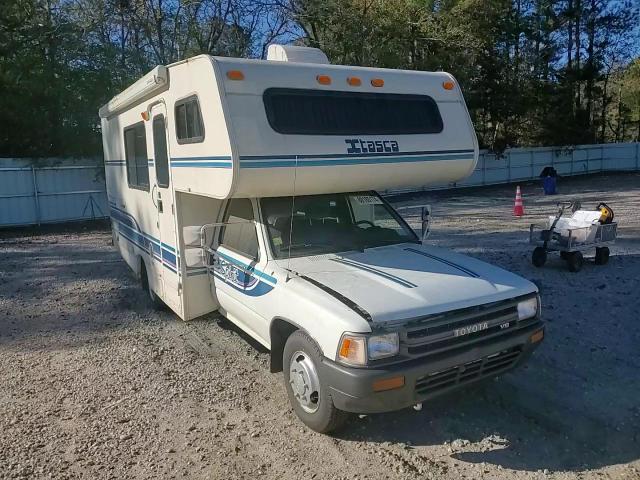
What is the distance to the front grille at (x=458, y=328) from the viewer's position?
3.69 meters

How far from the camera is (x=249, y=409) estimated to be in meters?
4.49

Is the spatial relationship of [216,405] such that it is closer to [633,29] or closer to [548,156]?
[548,156]

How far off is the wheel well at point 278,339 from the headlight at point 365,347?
2.87 ft

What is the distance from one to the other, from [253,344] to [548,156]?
2783 cm

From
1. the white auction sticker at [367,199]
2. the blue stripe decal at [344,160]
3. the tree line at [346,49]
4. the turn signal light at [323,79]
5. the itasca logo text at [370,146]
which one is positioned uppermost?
the tree line at [346,49]

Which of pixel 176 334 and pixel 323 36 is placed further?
pixel 323 36

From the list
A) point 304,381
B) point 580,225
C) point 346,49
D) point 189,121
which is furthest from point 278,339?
point 346,49

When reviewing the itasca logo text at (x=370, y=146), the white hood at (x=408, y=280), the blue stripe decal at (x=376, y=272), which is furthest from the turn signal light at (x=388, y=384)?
the itasca logo text at (x=370, y=146)

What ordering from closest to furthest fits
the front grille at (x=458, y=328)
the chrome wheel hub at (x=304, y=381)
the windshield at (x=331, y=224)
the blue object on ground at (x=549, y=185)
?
the front grille at (x=458, y=328)
the chrome wheel hub at (x=304, y=381)
the windshield at (x=331, y=224)
the blue object on ground at (x=549, y=185)

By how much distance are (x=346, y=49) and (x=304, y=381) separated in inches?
801

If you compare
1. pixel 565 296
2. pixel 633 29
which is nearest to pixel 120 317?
pixel 565 296

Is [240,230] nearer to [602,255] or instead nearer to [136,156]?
[136,156]

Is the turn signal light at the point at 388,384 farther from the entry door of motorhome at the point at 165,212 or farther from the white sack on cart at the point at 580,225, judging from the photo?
the white sack on cart at the point at 580,225

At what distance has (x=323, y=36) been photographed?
75.8ft
